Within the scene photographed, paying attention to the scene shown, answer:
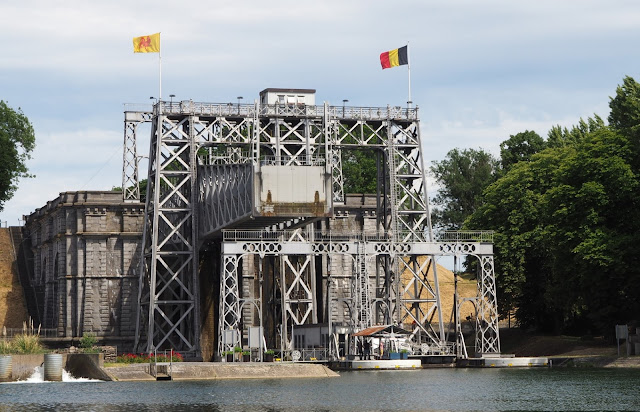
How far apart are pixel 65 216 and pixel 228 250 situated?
22792 mm

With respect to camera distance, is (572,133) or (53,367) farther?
(572,133)

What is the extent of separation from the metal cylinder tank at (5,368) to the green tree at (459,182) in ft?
314

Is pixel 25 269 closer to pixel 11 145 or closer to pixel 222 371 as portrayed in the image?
pixel 11 145

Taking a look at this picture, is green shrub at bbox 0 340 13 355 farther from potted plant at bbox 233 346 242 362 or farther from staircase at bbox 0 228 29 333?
staircase at bbox 0 228 29 333

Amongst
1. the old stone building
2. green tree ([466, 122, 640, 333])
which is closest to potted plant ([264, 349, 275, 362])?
the old stone building

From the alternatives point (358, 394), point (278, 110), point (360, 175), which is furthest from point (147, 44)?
point (360, 175)

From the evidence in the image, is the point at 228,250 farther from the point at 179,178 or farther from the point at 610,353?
the point at 610,353

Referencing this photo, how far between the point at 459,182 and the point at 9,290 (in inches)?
2524

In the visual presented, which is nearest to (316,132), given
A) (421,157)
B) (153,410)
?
(421,157)

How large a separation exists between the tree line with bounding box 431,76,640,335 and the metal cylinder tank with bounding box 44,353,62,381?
3637 centimetres

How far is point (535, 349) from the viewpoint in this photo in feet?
331

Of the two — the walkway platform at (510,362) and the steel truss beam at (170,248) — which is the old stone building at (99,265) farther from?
the walkway platform at (510,362)

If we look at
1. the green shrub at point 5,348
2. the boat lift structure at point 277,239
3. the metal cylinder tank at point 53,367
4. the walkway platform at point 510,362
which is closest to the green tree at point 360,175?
the boat lift structure at point 277,239

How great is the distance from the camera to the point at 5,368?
222 feet
